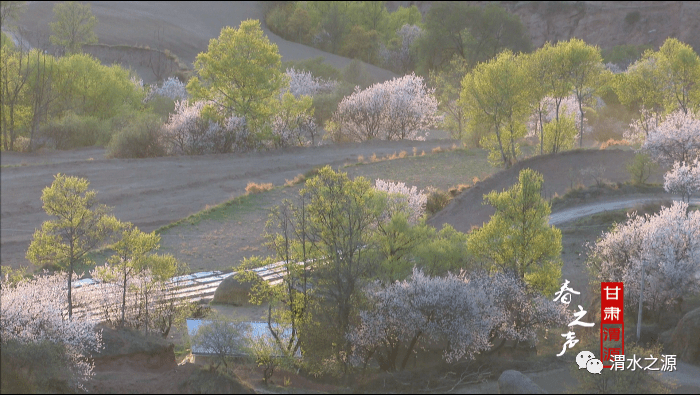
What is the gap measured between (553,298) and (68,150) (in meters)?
38.4

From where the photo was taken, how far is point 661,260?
2317 centimetres

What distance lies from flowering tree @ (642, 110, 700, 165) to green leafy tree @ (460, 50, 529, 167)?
7.14m

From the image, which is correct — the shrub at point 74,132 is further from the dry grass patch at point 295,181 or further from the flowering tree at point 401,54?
the flowering tree at point 401,54

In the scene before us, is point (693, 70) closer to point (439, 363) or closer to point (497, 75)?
point (497, 75)

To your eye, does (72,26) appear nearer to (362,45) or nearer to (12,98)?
(362,45)

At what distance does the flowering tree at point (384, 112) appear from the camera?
59812mm

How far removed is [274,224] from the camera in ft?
124

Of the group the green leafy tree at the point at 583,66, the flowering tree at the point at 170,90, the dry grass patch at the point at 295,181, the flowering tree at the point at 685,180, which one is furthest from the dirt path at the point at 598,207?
the flowering tree at the point at 170,90

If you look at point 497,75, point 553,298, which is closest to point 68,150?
point 497,75

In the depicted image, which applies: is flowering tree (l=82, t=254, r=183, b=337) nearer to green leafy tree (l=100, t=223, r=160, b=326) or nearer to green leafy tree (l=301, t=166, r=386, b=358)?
green leafy tree (l=100, t=223, r=160, b=326)

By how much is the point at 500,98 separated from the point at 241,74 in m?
19.9

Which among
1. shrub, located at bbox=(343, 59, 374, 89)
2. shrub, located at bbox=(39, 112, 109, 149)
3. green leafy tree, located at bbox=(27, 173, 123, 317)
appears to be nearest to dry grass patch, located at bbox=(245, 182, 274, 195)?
shrub, located at bbox=(39, 112, 109, 149)

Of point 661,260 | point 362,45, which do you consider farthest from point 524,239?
point 362,45

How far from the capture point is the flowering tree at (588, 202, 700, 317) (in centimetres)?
2294
